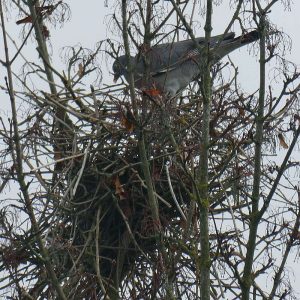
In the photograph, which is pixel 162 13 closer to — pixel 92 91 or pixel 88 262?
pixel 92 91

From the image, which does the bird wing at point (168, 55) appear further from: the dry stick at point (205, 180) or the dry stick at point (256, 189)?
the dry stick at point (256, 189)

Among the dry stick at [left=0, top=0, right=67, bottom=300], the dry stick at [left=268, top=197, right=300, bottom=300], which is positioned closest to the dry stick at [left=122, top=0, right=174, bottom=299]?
the dry stick at [left=0, top=0, right=67, bottom=300]

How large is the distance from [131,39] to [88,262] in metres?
1.86

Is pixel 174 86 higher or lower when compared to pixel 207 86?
higher

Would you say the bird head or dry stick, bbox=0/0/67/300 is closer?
dry stick, bbox=0/0/67/300

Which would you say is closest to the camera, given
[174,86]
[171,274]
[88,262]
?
[171,274]

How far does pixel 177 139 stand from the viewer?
780cm

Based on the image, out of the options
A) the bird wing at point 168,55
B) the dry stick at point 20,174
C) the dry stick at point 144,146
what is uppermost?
the bird wing at point 168,55

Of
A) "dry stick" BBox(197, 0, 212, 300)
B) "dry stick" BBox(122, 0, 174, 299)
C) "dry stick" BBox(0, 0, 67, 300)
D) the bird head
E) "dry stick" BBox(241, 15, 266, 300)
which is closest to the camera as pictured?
"dry stick" BBox(241, 15, 266, 300)

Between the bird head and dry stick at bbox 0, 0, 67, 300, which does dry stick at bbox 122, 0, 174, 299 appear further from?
dry stick at bbox 0, 0, 67, 300

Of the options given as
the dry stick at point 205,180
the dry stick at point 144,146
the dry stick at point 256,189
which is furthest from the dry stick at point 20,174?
the dry stick at point 256,189

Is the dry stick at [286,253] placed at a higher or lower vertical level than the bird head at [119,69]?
lower

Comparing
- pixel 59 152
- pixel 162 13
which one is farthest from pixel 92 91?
pixel 162 13

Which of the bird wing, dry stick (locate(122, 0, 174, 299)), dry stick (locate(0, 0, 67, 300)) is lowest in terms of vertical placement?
dry stick (locate(0, 0, 67, 300))
